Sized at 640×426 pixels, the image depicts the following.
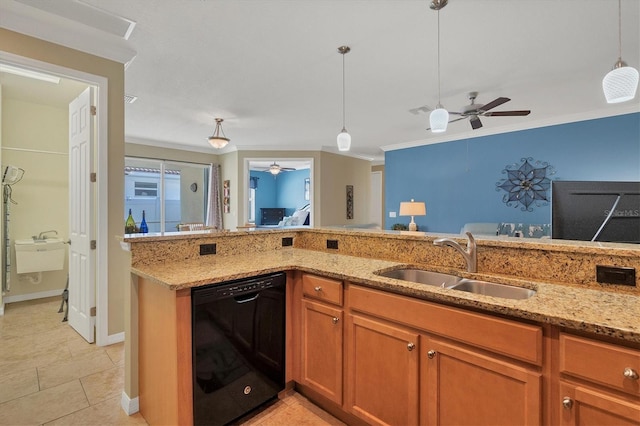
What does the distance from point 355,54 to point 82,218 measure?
2975 mm

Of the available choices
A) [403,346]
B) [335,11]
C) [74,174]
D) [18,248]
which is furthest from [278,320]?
[18,248]

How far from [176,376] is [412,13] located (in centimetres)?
267

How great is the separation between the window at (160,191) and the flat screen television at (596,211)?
680 cm

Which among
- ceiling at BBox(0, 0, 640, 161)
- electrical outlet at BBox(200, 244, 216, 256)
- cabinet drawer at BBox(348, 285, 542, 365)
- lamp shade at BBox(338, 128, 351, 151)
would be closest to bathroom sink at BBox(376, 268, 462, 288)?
cabinet drawer at BBox(348, 285, 542, 365)

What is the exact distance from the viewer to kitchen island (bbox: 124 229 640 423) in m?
1.04

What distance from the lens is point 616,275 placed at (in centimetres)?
134

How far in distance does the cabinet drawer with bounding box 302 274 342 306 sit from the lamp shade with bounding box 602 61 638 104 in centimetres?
190

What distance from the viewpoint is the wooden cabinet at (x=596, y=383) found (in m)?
0.91

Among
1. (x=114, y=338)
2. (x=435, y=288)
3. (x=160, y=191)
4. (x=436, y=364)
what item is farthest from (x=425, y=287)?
(x=160, y=191)

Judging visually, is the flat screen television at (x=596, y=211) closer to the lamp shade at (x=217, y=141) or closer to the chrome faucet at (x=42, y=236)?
the lamp shade at (x=217, y=141)

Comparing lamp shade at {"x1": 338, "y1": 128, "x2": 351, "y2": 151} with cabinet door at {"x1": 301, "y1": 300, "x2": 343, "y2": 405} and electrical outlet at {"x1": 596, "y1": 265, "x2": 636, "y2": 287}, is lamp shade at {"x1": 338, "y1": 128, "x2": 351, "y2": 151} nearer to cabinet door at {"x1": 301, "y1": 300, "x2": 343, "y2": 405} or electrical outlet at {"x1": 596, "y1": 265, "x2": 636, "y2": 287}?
cabinet door at {"x1": 301, "y1": 300, "x2": 343, "y2": 405}

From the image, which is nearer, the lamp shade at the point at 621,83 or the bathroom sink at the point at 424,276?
the lamp shade at the point at 621,83

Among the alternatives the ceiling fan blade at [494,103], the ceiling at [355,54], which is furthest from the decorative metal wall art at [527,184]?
the ceiling fan blade at [494,103]

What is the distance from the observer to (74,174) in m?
3.07
